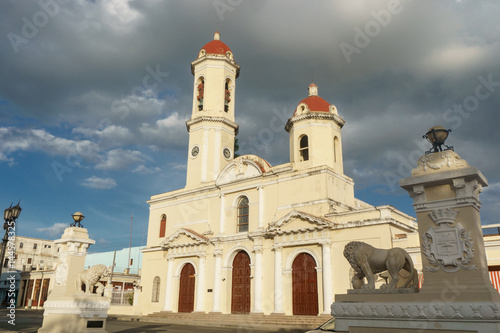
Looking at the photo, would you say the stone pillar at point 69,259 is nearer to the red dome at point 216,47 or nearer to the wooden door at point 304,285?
the wooden door at point 304,285

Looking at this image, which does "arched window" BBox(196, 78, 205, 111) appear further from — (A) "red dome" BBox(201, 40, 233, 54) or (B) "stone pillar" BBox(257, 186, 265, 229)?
(B) "stone pillar" BBox(257, 186, 265, 229)

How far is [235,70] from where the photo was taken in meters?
33.9

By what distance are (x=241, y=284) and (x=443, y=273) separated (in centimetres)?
1953

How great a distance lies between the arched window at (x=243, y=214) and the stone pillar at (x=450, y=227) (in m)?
19.3

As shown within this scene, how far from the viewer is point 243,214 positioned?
2662 centimetres

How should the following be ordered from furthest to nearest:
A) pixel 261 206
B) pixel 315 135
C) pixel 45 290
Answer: pixel 45 290
pixel 261 206
pixel 315 135

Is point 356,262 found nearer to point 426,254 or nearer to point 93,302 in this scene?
point 426,254

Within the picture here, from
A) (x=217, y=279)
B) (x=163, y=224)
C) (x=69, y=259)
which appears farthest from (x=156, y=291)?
(x=69, y=259)

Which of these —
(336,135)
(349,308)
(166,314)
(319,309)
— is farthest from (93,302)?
(336,135)

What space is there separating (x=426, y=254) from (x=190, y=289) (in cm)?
2277

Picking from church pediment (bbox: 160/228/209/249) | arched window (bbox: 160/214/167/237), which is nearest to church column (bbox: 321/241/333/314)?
church pediment (bbox: 160/228/209/249)

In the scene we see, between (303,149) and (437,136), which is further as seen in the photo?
(303,149)

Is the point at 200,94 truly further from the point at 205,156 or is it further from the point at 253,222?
the point at 253,222

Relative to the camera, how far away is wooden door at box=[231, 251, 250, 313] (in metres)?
24.6
